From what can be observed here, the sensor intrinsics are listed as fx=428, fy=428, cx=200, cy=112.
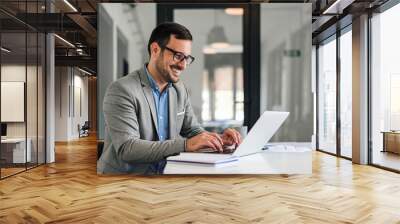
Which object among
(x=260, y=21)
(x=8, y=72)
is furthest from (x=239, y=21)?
(x=8, y=72)

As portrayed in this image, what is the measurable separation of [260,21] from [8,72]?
145 inches

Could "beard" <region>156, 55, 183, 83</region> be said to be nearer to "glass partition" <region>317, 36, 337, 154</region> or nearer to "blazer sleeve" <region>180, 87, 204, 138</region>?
"blazer sleeve" <region>180, 87, 204, 138</region>

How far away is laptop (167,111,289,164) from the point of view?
8.51 ft

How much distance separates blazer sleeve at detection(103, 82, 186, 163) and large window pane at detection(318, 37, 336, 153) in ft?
21.8

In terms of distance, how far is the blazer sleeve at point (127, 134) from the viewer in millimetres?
3329

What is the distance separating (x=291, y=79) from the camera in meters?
5.16

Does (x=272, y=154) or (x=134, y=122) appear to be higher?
(x=134, y=122)

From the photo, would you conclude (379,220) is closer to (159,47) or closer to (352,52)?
(159,47)

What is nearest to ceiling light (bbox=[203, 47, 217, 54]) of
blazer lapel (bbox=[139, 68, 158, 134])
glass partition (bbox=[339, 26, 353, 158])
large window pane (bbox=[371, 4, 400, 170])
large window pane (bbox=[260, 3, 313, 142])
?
large window pane (bbox=[260, 3, 313, 142])

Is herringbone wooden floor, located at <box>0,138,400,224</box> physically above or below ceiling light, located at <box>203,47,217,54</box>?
below

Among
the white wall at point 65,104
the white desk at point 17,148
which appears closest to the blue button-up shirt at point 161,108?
the white desk at point 17,148

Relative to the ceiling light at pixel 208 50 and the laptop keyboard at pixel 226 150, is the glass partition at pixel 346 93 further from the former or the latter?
the laptop keyboard at pixel 226 150

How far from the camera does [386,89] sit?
707 cm

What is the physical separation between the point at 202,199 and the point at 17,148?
3.64m
